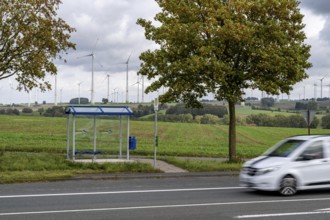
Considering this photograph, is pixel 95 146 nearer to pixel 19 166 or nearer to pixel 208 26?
pixel 19 166

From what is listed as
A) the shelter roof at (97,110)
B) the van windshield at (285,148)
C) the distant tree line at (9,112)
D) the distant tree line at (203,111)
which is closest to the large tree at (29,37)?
the shelter roof at (97,110)

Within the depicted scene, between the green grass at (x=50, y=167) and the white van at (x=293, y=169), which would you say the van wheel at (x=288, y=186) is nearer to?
the white van at (x=293, y=169)

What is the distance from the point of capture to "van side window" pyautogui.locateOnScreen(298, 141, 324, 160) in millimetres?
14289

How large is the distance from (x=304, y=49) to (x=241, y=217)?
46.3ft

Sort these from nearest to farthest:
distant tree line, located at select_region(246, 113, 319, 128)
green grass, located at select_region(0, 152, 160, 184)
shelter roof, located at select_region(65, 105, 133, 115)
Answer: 1. green grass, located at select_region(0, 152, 160, 184)
2. shelter roof, located at select_region(65, 105, 133, 115)
3. distant tree line, located at select_region(246, 113, 319, 128)

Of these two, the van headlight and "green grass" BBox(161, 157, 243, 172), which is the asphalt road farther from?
"green grass" BBox(161, 157, 243, 172)

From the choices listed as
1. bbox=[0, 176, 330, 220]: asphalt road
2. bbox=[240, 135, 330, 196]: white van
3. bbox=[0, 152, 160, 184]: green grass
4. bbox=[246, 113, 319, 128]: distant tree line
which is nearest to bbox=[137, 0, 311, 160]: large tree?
Answer: bbox=[0, 152, 160, 184]: green grass

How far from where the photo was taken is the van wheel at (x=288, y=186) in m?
13.9

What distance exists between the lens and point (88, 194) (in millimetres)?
14344

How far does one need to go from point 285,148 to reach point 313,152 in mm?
797

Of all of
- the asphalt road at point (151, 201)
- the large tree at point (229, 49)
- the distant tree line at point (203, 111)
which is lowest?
the asphalt road at point (151, 201)

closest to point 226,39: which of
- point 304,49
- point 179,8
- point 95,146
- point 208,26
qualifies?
point 208,26

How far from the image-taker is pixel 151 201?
42.8ft

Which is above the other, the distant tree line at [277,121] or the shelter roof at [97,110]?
the shelter roof at [97,110]
